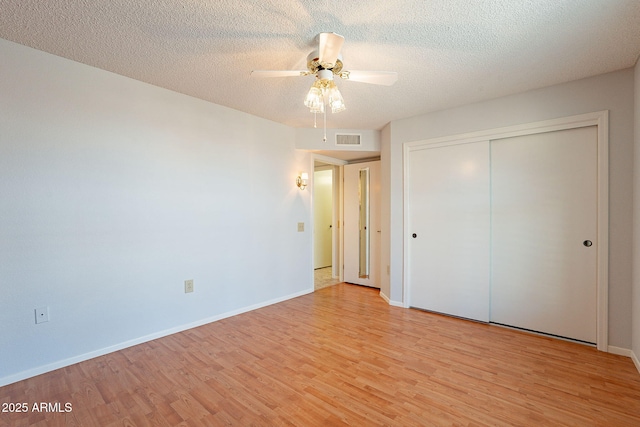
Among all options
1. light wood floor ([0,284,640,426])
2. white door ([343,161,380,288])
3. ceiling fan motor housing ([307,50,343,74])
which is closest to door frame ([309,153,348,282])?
white door ([343,161,380,288])

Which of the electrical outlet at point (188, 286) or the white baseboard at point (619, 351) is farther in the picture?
the electrical outlet at point (188, 286)

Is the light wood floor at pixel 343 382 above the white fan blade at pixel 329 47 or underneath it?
underneath

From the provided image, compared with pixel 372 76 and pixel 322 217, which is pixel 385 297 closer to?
pixel 322 217

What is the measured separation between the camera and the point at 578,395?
76.9 inches

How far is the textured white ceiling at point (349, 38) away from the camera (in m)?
1.73

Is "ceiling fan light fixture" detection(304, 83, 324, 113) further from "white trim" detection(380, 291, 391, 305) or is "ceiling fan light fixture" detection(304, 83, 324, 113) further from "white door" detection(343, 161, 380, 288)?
"white trim" detection(380, 291, 391, 305)

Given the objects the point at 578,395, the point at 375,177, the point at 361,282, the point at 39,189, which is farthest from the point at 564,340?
the point at 39,189

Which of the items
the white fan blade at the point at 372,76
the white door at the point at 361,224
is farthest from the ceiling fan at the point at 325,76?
the white door at the point at 361,224

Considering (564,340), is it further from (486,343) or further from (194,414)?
(194,414)

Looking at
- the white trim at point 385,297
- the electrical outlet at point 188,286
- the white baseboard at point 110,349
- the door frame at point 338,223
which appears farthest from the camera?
the door frame at point 338,223

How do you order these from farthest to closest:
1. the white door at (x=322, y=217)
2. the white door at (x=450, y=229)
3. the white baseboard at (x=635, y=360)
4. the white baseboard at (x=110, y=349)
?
the white door at (x=322, y=217) → the white door at (x=450, y=229) → the white baseboard at (x=635, y=360) → the white baseboard at (x=110, y=349)

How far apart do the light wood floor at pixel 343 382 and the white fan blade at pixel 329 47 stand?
2.22 m

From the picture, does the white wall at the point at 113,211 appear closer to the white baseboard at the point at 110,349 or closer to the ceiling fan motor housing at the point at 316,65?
the white baseboard at the point at 110,349

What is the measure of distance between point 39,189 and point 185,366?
1786 millimetres
